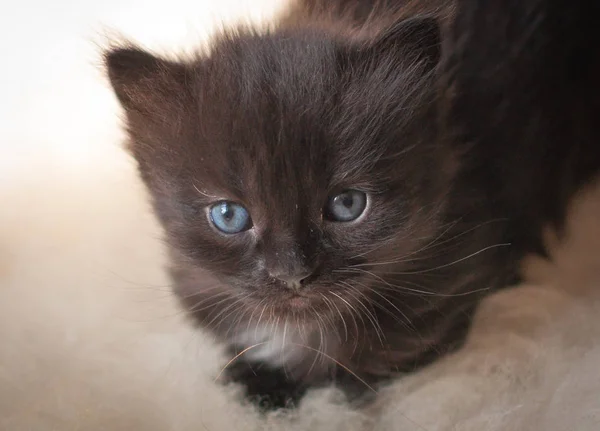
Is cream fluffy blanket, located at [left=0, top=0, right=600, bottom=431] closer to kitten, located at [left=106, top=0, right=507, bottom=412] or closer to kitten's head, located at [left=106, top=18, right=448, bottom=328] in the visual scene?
kitten, located at [left=106, top=0, right=507, bottom=412]

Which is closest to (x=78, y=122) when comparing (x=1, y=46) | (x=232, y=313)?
(x=1, y=46)

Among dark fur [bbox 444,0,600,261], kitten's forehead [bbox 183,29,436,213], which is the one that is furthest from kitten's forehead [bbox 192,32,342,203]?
dark fur [bbox 444,0,600,261]

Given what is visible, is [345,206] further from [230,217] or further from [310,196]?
[230,217]

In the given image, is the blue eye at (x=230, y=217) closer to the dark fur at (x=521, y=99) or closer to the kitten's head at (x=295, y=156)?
the kitten's head at (x=295, y=156)

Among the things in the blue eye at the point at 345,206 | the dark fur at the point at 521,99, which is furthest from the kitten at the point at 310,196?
the dark fur at the point at 521,99

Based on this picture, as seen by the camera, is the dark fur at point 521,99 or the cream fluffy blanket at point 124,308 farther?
the dark fur at point 521,99

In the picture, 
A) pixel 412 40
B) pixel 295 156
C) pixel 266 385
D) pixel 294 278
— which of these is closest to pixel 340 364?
pixel 266 385
